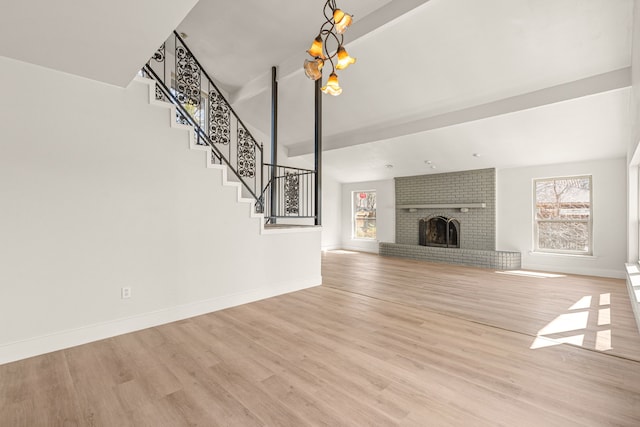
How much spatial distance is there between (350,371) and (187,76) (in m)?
3.80

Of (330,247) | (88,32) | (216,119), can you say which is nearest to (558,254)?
(330,247)

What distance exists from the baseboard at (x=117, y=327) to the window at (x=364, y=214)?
597cm

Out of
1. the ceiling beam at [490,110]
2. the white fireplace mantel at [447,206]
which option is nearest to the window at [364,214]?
the white fireplace mantel at [447,206]

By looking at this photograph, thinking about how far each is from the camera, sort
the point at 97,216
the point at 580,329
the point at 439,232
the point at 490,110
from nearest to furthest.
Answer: the point at 97,216 < the point at 580,329 < the point at 490,110 < the point at 439,232

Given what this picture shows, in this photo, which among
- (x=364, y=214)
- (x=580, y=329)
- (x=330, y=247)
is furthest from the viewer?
(x=330, y=247)

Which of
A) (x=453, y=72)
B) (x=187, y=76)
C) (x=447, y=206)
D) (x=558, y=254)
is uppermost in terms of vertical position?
(x=453, y=72)

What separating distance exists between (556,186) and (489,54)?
12.6ft

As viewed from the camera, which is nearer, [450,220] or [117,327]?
→ [117,327]

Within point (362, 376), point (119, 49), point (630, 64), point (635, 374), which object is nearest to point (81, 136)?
point (119, 49)

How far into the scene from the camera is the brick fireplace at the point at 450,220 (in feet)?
22.9

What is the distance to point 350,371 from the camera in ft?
7.12

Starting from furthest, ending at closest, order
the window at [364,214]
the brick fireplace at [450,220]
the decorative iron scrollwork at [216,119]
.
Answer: the window at [364,214] → the brick fireplace at [450,220] → the decorative iron scrollwork at [216,119]

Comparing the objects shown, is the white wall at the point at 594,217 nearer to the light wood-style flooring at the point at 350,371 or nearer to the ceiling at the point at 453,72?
the ceiling at the point at 453,72

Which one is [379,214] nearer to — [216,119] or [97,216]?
[216,119]
